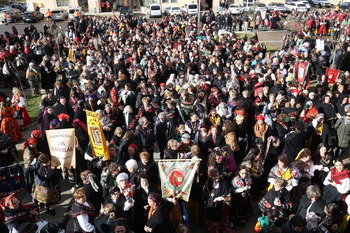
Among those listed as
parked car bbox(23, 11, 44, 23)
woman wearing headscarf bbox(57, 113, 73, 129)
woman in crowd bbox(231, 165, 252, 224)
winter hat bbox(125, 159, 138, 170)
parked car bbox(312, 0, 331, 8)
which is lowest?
woman in crowd bbox(231, 165, 252, 224)

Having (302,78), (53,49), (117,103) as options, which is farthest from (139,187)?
(53,49)

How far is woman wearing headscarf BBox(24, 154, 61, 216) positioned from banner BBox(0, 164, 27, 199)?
19 centimetres

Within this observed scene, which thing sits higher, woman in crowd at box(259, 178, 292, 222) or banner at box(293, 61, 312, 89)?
banner at box(293, 61, 312, 89)

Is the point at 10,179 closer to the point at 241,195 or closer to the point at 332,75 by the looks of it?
the point at 241,195

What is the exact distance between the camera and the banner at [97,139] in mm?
6297

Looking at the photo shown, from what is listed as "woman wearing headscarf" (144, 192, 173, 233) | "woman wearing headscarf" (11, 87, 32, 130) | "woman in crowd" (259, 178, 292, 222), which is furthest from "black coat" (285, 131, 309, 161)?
"woman wearing headscarf" (11, 87, 32, 130)

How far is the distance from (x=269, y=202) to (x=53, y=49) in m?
16.2

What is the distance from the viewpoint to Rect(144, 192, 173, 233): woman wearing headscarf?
4.82m

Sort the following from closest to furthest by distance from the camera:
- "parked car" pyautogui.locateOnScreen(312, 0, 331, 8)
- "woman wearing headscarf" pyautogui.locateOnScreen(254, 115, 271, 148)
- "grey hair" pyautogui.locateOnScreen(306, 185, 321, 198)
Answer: "grey hair" pyautogui.locateOnScreen(306, 185, 321, 198), "woman wearing headscarf" pyautogui.locateOnScreen(254, 115, 271, 148), "parked car" pyautogui.locateOnScreen(312, 0, 331, 8)

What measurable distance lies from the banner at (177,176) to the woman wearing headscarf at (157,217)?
1.29ft

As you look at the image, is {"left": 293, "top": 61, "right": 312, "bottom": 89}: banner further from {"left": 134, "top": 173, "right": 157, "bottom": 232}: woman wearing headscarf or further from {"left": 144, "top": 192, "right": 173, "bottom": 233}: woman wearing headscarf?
{"left": 144, "top": 192, "right": 173, "bottom": 233}: woman wearing headscarf

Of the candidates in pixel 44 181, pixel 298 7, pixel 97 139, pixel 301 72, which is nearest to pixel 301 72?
pixel 301 72

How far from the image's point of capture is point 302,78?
11250 mm

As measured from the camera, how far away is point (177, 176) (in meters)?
5.42
